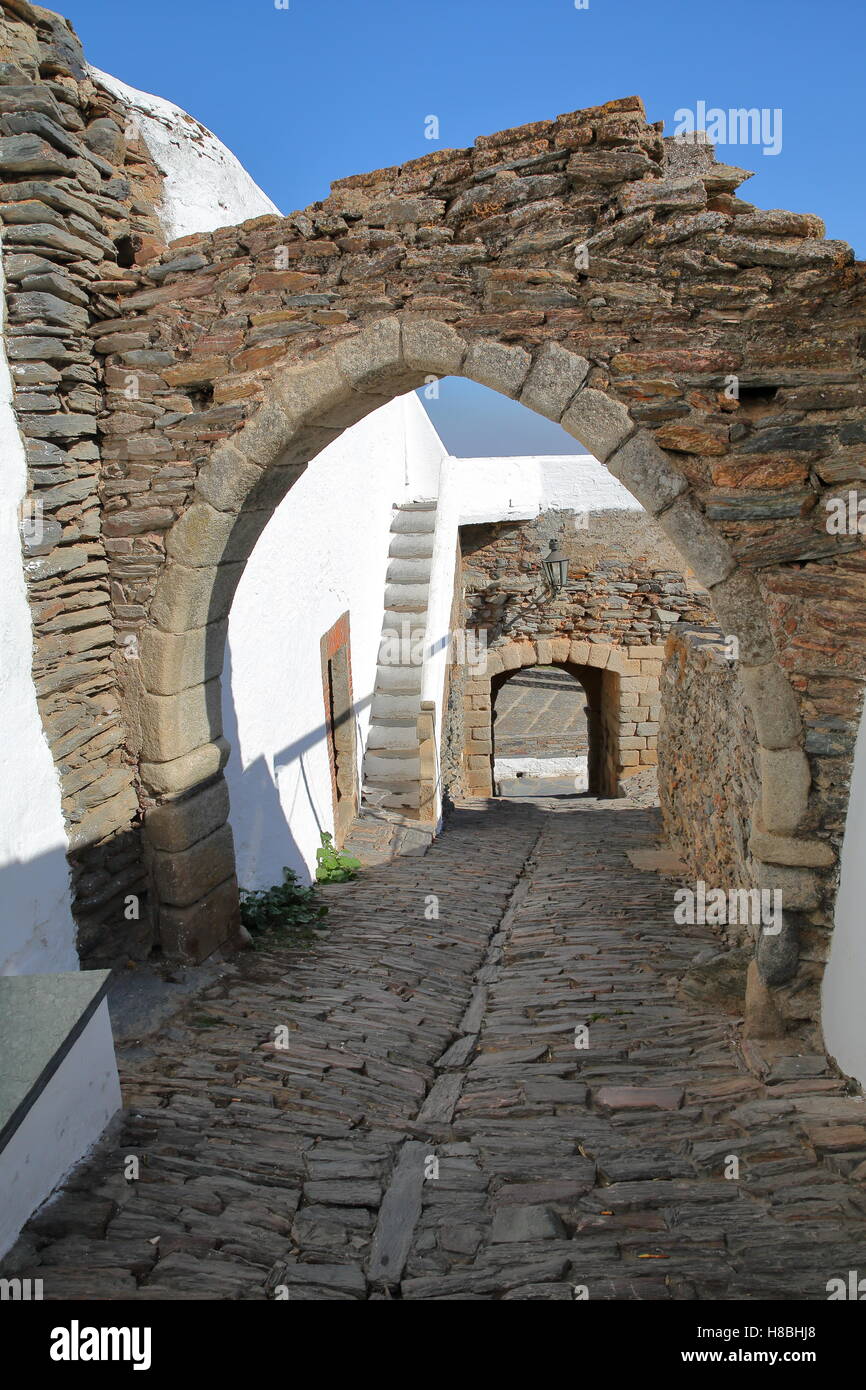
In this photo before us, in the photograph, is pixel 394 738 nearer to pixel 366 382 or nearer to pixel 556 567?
pixel 556 567

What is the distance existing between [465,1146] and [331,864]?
3.93 m

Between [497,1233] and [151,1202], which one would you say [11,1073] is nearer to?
[151,1202]

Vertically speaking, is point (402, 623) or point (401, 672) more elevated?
point (402, 623)

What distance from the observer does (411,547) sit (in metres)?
10.4

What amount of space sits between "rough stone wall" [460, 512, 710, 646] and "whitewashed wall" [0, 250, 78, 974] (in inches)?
342

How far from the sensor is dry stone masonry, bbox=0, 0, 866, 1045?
3508 mm

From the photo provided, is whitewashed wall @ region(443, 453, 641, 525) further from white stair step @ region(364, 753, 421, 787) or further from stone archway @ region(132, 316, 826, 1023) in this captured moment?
stone archway @ region(132, 316, 826, 1023)

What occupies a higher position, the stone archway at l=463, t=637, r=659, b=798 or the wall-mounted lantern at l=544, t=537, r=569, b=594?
the wall-mounted lantern at l=544, t=537, r=569, b=594

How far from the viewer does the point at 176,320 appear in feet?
14.0

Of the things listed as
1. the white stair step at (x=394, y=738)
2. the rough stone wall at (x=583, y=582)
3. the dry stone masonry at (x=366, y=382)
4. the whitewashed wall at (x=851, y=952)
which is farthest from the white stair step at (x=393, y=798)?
the whitewashed wall at (x=851, y=952)

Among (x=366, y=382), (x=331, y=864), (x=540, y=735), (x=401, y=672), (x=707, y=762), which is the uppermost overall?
(x=366, y=382)

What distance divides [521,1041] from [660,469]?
250 centimetres

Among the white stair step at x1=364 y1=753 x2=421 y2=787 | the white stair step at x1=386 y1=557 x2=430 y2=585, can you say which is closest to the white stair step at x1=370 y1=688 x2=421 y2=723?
the white stair step at x1=364 y1=753 x2=421 y2=787

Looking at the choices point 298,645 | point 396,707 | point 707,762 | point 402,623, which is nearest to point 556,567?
point 402,623
